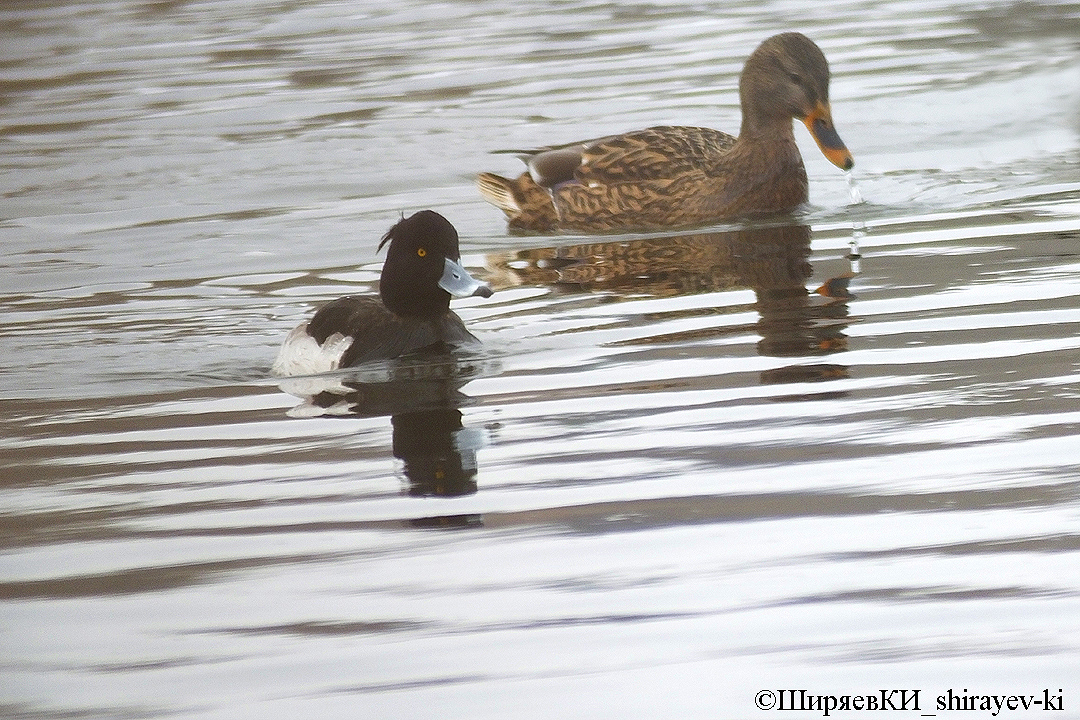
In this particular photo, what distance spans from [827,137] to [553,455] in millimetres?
5847

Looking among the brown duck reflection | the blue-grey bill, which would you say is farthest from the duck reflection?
the brown duck reflection

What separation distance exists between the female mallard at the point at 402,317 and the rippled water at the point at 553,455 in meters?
0.19

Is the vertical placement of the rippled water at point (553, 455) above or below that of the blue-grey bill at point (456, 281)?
below

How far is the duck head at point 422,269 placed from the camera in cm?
844

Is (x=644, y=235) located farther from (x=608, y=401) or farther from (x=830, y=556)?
(x=830, y=556)

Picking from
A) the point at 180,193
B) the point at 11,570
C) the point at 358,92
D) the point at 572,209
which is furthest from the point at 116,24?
the point at 11,570

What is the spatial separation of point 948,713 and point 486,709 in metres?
1.05

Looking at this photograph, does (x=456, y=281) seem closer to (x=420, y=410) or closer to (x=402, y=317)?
(x=402, y=317)

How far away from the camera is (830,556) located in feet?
16.6

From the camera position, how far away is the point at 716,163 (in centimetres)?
1179

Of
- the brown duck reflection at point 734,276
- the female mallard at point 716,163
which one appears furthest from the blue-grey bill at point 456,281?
the female mallard at point 716,163

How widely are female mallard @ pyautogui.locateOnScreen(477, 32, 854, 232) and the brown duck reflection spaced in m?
0.34

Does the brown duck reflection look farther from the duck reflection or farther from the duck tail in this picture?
the duck reflection

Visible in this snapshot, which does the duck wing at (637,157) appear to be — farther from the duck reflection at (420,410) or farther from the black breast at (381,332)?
the duck reflection at (420,410)
